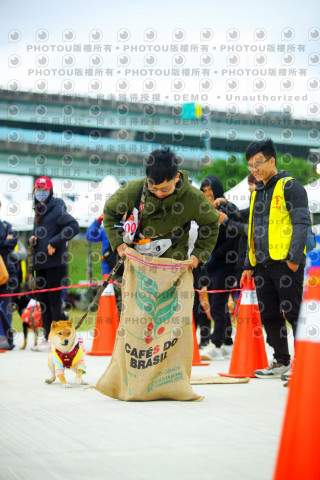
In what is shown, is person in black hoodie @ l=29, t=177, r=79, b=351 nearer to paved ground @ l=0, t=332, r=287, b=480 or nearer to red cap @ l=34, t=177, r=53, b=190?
red cap @ l=34, t=177, r=53, b=190

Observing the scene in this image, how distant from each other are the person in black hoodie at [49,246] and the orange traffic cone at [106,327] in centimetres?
56

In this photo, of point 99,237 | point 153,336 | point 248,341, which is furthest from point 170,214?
point 99,237

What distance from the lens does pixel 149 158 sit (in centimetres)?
578

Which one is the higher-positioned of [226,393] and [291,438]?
[291,438]

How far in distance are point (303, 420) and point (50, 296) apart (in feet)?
24.7

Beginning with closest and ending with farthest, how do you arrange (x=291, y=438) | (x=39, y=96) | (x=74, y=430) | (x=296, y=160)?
(x=291, y=438) → (x=74, y=430) → (x=39, y=96) → (x=296, y=160)

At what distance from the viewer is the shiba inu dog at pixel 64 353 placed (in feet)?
22.1

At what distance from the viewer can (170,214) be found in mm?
5992

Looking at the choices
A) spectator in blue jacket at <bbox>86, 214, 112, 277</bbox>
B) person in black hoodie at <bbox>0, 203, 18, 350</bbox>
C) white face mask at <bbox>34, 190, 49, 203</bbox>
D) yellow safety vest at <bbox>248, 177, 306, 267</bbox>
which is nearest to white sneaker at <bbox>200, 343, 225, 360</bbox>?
spectator in blue jacket at <bbox>86, 214, 112, 277</bbox>

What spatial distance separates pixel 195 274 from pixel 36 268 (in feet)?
6.95

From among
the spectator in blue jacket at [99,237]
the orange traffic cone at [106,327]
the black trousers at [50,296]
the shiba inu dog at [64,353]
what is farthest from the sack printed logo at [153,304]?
the spectator in blue jacket at [99,237]

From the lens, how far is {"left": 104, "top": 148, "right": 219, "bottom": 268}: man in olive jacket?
5910mm

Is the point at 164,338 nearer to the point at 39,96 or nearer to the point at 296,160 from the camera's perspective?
the point at 39,96

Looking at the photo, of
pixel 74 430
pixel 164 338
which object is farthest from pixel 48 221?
pixel 74 430
